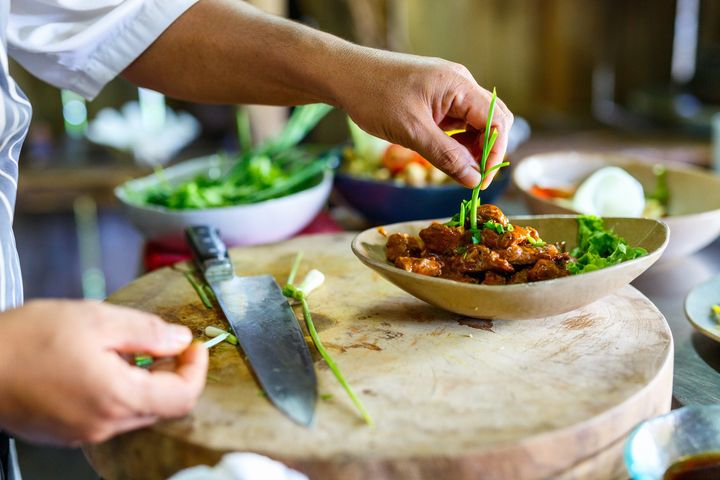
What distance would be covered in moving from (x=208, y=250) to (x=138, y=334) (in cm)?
69

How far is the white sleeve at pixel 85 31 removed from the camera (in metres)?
1.51

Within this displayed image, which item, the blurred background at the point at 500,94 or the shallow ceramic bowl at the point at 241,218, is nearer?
the shallow ceramic bowl at the point at 241,218

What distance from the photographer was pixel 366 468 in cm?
93

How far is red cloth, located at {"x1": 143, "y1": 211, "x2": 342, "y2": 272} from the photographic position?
195 centimetres

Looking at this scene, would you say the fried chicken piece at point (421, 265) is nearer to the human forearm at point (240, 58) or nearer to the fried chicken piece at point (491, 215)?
the fried chicken piece at point (491, 215)

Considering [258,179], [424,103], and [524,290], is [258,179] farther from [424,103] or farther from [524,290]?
[524,290]

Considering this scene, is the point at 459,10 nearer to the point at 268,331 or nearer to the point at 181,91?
the point at 181,91

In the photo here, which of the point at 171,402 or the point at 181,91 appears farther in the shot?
the point at 181,91

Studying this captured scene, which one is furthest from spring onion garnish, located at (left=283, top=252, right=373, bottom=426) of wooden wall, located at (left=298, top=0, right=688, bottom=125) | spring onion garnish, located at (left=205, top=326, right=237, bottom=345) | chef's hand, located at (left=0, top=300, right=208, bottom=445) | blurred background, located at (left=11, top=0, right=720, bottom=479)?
wooden wall, located at (left=298, top=0, right=688, bottom=125)

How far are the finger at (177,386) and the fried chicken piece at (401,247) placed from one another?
457 millimetres

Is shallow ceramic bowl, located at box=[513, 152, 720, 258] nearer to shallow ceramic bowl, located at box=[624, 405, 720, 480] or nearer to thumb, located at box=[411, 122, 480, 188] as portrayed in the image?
thumb, located at box=[411, 122, 480, 188]

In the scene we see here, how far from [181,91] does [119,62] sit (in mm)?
145

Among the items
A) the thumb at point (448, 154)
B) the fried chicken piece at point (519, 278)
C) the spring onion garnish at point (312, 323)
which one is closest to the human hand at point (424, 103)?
the thumb at point (448, 154)

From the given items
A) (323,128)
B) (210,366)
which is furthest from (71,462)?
(323,128)
